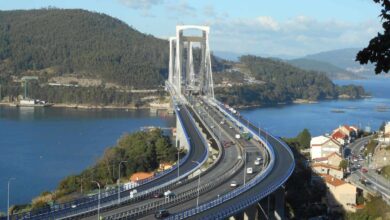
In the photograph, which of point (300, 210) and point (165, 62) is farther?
point (165, 62)

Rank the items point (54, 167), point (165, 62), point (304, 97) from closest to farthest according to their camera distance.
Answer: point (54, 167)
point (304, 97)
point (165, 62)

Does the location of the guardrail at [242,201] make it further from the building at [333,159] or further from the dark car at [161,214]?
the building at [333,159]

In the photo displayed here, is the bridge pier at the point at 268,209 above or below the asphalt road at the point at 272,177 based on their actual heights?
below

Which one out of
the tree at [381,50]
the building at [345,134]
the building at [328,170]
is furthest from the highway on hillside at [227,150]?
the tree at [381,50]

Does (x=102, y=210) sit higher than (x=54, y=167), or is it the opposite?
(x=102, y=210)

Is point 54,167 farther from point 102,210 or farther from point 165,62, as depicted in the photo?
point 165,62

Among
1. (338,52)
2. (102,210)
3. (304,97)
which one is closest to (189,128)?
(102,210)

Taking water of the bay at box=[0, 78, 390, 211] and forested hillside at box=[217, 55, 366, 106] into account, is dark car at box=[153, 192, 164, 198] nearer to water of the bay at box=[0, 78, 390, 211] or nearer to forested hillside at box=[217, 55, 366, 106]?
water of the bay at box=[0, 78, 390, 211]

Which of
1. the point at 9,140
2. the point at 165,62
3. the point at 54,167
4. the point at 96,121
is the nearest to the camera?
the point at 54,167
